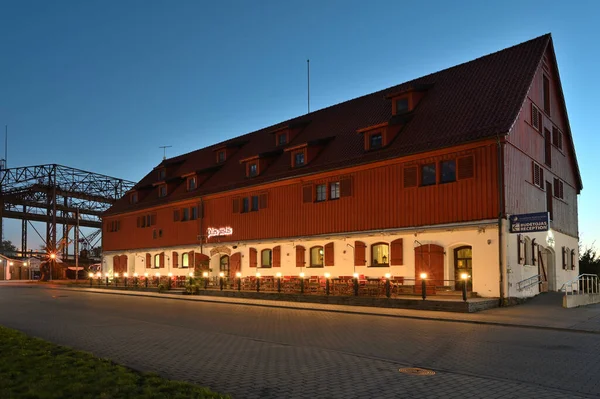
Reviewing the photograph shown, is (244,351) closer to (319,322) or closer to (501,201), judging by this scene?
(319,322)

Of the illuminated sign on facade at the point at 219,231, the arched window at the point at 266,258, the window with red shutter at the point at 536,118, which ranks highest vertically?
the window with red shutter at the point at 536,118

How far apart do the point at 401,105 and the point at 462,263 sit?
1089 cm

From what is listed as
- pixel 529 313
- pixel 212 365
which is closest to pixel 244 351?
pixel 212 365

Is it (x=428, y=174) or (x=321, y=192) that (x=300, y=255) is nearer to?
(x=321, y=192)

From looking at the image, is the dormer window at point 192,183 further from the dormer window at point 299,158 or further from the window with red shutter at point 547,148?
the window with red shutter at point 547,148

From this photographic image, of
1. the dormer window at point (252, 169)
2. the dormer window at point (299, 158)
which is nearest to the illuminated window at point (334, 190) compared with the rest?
the dormer window at point (299, 158)

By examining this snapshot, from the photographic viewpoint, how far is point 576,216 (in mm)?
37219

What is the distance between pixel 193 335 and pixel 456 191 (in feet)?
51.2

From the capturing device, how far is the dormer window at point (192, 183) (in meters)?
46.2

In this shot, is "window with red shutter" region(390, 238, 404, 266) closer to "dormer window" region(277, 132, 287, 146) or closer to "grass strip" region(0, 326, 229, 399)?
"dormer window" region(277, 132, 287, 146)

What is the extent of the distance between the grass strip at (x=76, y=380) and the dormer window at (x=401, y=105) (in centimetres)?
2507

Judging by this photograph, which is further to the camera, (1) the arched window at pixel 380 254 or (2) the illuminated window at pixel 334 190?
(2) the illuminated window at pixel 334 190

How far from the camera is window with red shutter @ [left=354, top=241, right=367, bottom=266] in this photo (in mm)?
30734

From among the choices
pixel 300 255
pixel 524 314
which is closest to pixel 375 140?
pixel 300 255
